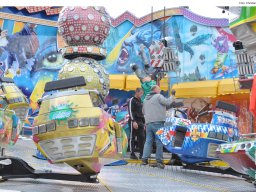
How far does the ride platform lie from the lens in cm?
570

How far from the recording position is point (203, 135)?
285 inches

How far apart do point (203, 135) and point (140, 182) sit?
1396 mm

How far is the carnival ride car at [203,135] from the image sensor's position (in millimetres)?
7246

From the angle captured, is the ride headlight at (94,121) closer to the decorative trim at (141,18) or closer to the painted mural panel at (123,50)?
the painted mural panel at (123,50)

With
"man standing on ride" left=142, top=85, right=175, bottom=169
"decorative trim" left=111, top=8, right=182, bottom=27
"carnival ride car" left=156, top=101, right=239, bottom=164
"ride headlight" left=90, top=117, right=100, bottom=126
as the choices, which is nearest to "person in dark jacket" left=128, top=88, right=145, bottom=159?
"man standing on ride" left=142, top=85, right=175, bottom=169

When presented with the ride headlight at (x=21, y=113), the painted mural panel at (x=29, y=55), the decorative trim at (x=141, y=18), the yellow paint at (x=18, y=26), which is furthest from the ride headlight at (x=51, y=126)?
the yellow paint at (x=18, y=26)

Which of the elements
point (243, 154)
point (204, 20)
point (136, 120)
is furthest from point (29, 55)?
point (243, 154)

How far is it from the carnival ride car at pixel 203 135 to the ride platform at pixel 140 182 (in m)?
0.30

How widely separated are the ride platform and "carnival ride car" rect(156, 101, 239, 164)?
1.00 feet

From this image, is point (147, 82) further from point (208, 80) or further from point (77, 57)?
point (208, 80)

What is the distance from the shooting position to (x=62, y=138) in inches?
207

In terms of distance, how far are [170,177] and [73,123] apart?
7.14ft

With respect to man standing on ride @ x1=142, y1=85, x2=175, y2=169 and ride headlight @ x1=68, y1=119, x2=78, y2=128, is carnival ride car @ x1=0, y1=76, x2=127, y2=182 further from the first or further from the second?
man standing on ride @ x1=142, y1=85, x2=175, y2=169

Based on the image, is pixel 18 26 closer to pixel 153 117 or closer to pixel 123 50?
pixel 123 50
